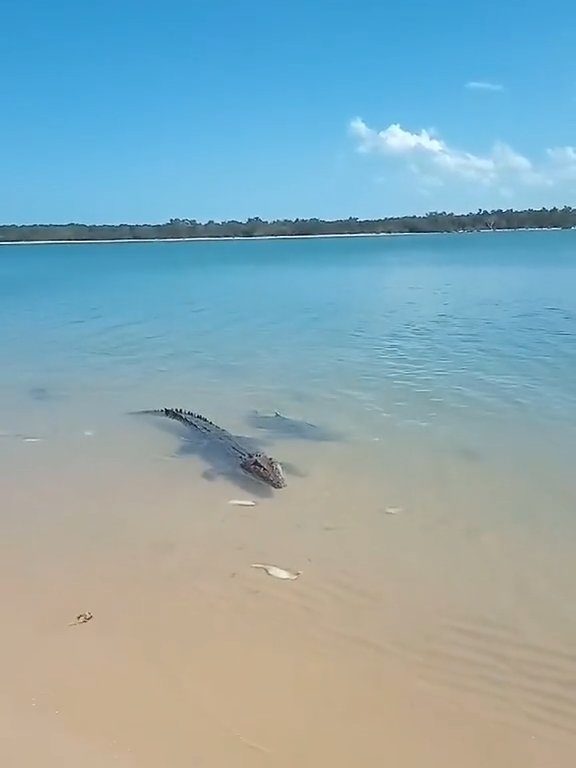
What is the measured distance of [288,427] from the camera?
35.7 ft

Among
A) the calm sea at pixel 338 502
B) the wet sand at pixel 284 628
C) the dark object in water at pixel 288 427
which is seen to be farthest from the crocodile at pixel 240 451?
the dark object in water at pixel 288 427

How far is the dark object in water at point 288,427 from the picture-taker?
33.9 ft

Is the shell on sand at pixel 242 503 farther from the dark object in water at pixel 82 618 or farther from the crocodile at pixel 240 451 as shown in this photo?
the dark object in water at pixel 82 618

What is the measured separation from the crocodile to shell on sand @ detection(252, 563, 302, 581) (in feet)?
6.39

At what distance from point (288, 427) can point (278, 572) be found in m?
4.89

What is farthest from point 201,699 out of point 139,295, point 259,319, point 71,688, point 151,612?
point 139,295

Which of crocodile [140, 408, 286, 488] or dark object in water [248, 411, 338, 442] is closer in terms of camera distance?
crocodile [140, 408, 286, 488]

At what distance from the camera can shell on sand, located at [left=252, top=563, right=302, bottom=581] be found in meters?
5.98

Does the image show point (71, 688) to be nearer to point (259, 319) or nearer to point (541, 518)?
point (541, 518)

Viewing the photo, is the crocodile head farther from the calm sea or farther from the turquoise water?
the turquoise water

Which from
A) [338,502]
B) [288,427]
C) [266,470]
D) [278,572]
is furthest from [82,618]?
[288,427]

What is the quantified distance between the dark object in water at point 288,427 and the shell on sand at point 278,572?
4047 millimetres

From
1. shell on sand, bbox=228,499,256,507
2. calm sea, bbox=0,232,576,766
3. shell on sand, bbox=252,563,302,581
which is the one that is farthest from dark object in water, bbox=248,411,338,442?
shell on sand, bbox=252,563,302,581

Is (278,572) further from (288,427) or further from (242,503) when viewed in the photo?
(288,427)
